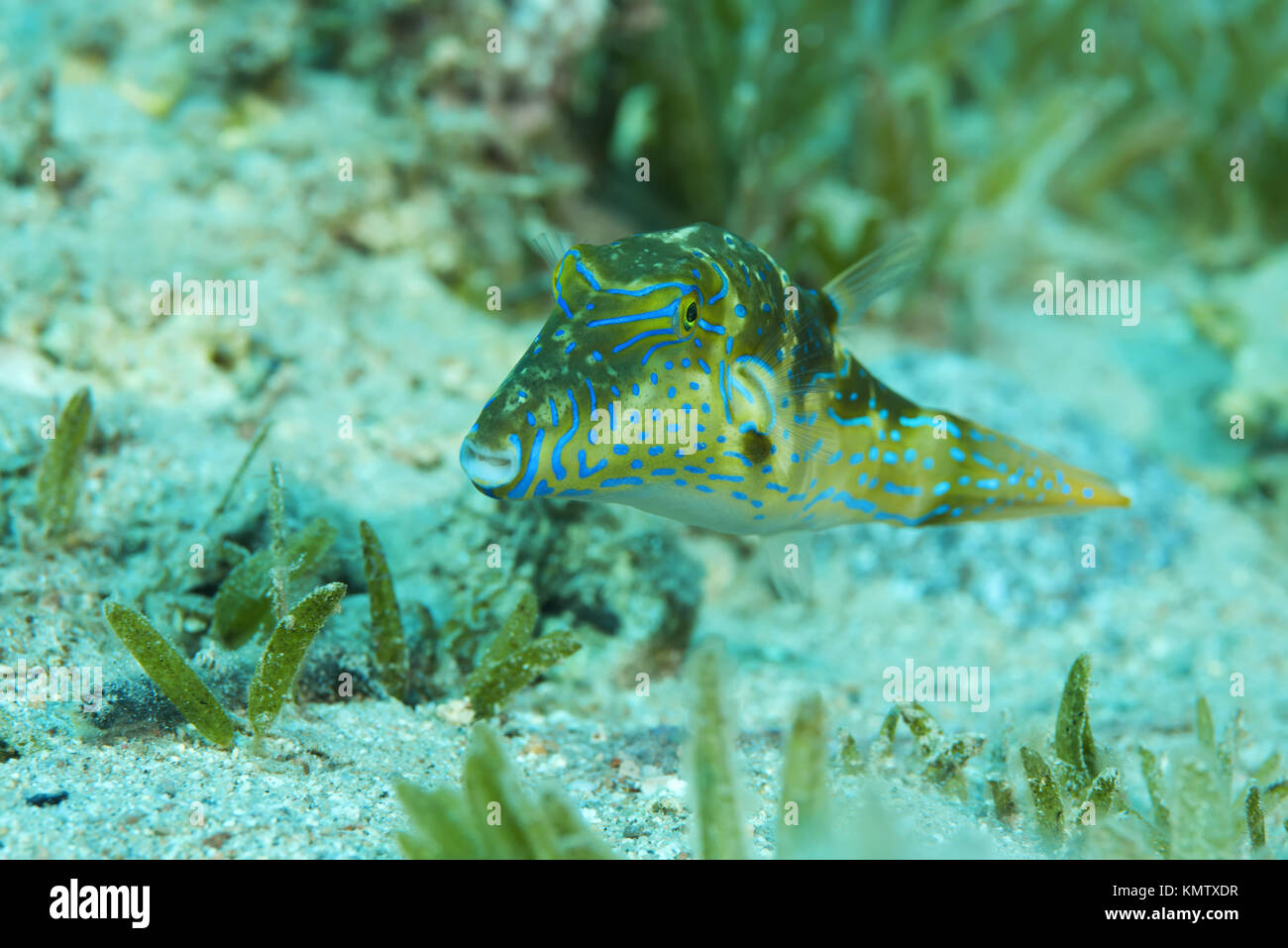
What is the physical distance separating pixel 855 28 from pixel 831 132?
1015 mm

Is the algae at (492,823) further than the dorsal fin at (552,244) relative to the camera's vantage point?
No

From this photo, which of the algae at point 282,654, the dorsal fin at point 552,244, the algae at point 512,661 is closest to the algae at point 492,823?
the algae at point 282,654

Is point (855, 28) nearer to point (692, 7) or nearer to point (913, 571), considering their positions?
point (692, 7)

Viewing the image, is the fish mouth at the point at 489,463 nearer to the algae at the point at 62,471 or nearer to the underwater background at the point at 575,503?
the underwater background at the point at 575,503

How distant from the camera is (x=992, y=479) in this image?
330 centimetres

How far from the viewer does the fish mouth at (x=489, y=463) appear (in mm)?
2131

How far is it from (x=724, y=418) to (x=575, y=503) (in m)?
1.69

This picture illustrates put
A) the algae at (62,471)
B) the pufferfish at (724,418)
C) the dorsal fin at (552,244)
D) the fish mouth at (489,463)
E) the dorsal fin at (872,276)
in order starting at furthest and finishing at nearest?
the algae at (62,471)
the dorsal fin at (872,276)
the dorsal fin at (552,244)
the pufferfish at (724,418)
the fish mouth at (489,463)

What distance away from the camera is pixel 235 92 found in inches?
230

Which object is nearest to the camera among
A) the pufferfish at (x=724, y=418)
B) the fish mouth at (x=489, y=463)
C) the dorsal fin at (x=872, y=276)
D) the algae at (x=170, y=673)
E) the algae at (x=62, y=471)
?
the fish mouth at (x=489, y=463)

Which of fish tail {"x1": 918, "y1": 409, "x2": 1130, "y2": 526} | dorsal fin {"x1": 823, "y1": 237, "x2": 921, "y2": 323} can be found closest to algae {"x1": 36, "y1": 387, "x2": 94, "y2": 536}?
dorsal fin {"x1": 823, "y1": 237, "x2": 921, "y2": 323}

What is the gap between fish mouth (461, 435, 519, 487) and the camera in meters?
2.13

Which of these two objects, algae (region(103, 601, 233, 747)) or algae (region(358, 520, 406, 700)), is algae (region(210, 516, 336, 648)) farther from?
algae (region(103, 601, 233, 747))
